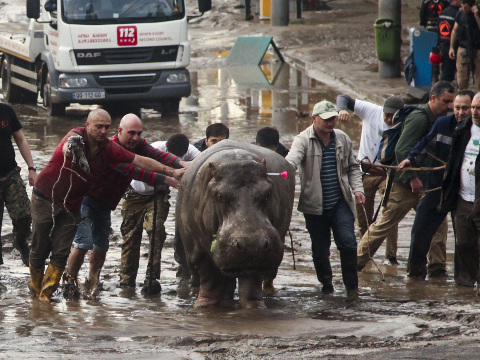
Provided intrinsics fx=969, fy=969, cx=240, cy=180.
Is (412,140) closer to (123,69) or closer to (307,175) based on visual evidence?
(307,175)

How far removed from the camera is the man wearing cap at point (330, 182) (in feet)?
27.8

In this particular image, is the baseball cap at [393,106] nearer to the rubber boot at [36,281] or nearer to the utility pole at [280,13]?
the rubber boot at [36,281]

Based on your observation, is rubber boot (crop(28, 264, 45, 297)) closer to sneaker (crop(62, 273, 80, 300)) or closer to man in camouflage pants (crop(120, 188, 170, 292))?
sneaker (crop(62, 273, 80, 300))

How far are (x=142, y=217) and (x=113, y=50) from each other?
982 centimetres

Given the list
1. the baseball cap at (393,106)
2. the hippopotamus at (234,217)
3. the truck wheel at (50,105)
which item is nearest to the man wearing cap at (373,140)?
the baseball cap at (393,106)

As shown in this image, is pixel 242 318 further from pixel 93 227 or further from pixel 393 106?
pixel 393 106

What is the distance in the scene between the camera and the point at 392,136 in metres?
9.42

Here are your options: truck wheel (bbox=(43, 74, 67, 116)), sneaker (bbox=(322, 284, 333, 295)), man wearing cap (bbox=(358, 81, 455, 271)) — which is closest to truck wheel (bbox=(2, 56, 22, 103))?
truck wheel (bbox=(43, 74, 67, 116))

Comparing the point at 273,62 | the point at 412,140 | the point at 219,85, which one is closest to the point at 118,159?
the point at 412,140

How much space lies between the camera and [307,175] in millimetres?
8523

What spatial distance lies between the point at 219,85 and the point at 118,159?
1566 centimetres

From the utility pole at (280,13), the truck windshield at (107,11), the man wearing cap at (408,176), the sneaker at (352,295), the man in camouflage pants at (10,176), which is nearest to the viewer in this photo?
the sneaker at (352,295)

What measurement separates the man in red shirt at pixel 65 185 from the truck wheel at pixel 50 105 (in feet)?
35.9

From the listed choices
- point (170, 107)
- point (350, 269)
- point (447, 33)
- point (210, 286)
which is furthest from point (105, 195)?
point (170, 107)
